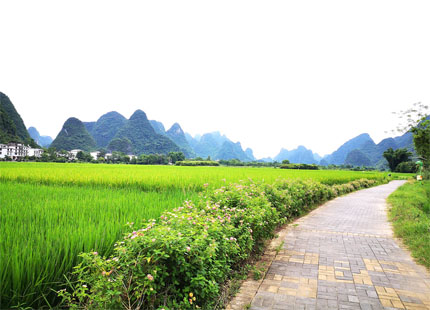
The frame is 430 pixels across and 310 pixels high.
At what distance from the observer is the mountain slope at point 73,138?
8650 cm

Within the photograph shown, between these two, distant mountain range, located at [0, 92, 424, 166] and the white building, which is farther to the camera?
distant mountain range, located at [0, 92, 424, 166]

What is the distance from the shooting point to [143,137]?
11725cm

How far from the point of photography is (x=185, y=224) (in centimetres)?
260

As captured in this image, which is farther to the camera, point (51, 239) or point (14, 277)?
point (51, 239)

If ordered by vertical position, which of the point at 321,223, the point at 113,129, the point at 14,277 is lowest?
the point at 321,223

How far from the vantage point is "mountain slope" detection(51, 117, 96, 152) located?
86500mm

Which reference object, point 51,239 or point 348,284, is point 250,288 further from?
point 51,239

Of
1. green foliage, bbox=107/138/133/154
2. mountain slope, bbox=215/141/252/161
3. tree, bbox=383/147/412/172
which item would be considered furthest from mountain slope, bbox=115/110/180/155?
tree, bbox=383/147/412/172

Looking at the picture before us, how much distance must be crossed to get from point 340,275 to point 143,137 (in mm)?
119552

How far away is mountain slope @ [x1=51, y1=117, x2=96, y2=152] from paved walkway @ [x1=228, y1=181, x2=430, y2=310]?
94732mm

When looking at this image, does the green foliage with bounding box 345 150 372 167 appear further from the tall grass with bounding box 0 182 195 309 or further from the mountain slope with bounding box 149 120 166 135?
the tall grass with bounding box 0 182 195 309

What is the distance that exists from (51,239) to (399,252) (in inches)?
211

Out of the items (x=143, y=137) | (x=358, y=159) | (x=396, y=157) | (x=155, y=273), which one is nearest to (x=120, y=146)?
(x=143, y=137)

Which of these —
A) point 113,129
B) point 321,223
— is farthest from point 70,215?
point 113,129
